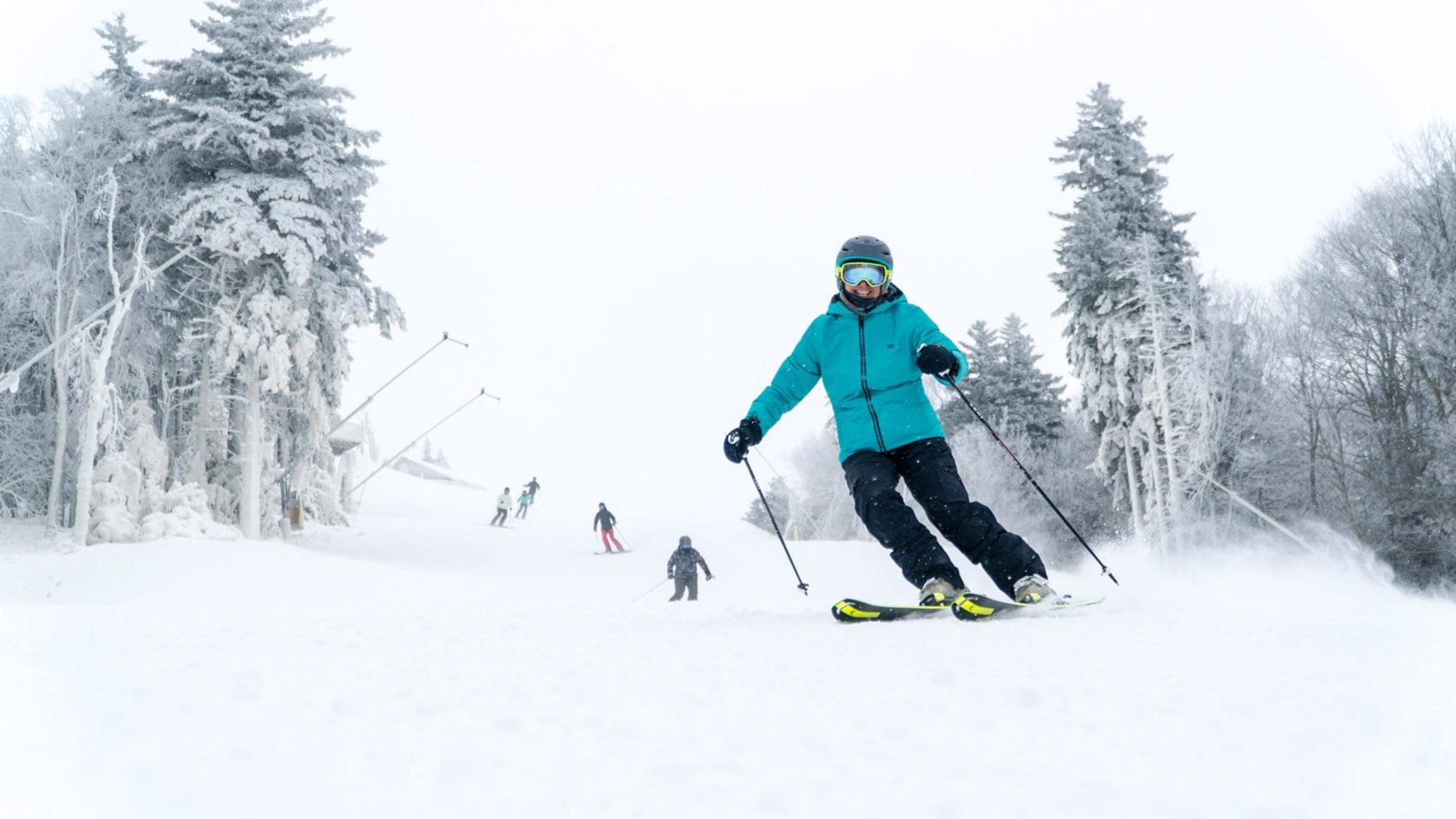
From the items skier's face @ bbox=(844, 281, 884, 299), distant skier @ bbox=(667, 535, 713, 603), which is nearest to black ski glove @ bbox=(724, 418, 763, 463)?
skier's face @ bbox=(844, 281, 884, 299)

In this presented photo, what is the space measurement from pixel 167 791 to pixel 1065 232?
28.1m

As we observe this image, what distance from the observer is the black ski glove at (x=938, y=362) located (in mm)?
5020

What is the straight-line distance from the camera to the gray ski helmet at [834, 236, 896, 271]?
5.39 meters

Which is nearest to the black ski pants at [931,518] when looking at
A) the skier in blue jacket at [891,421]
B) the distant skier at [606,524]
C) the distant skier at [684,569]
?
the skier in blue jacket at [891,421]

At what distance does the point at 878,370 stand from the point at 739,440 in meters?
0.97

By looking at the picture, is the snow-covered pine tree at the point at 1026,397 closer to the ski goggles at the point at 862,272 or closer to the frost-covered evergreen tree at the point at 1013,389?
the frost-covered evergreen tree at the point at 1013,389

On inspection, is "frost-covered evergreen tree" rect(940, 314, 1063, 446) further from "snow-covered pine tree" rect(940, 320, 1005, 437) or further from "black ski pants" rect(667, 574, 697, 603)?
"black ski pants" rect(667, 574, 697, 603)

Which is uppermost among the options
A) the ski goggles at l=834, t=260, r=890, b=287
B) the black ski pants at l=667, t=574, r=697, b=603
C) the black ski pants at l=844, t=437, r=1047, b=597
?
the ski goggles at l=834, t=260, r=890, b=287

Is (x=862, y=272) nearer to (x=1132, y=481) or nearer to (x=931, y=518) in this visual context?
(x=931, y=518)

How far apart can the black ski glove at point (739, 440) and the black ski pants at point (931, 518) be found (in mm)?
640

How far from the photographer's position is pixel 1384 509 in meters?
22.3

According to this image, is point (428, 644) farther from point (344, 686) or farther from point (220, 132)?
point (220, 132)

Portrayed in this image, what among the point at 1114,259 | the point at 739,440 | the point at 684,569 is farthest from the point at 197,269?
the point at 1114,259

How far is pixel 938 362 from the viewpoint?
502cm
